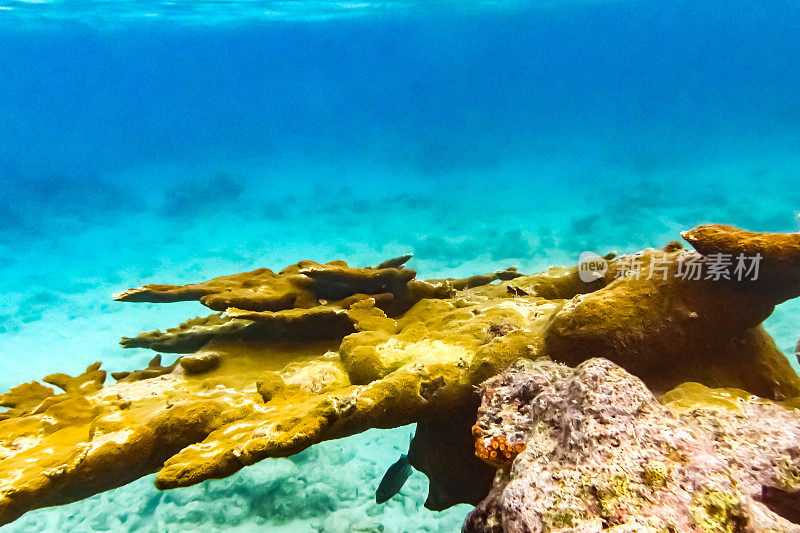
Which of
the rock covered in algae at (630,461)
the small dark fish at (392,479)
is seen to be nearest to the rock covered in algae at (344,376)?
the rock covered in algae at (630,461)

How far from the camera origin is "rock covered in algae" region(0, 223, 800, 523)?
301cm

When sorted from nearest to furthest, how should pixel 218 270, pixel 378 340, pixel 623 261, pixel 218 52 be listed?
pixel 378 340, pixel 623 261, pixel 218 270, pixel 218 52

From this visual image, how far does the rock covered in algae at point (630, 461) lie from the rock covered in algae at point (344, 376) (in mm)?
442

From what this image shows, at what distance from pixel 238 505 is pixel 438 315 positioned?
4932 millimetres

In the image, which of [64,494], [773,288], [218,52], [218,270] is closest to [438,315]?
[773,288]

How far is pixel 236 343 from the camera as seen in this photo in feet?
17.2

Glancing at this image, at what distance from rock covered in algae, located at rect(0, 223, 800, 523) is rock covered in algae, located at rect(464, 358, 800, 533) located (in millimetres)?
442

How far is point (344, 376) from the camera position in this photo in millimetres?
4074

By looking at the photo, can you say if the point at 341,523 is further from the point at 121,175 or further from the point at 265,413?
the point at 121,175
